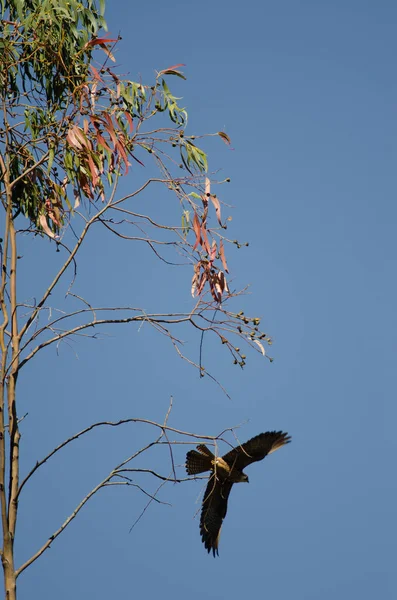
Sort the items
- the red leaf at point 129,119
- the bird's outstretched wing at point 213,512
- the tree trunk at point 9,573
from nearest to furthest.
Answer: the tree trunk at point 9,573, the red leaf at point 129,119, the bird's outstretched wing at point 213,512

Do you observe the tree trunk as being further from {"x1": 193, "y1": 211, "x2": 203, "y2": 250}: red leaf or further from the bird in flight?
{"x1": 193, "y1": 211, "x2": 203, "y2": 250}: red leaf

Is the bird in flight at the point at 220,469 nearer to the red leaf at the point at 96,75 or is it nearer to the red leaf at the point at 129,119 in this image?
the red leaf at the point at 129,119

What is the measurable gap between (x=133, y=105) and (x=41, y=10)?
0.60 m

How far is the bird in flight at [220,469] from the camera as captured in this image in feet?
12.8

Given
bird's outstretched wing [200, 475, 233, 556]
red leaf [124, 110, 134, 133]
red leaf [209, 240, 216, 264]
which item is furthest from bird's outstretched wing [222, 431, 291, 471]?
red leaf [124, 110, 134, 133]

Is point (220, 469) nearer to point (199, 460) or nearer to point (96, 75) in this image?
point (199, 460)

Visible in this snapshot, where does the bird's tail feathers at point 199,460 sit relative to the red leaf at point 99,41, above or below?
below

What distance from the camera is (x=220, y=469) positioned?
402 cm

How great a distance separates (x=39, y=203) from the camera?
465 centimetres

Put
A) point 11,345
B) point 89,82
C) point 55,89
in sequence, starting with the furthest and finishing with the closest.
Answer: point 55,89, point 89,82, point 11,345

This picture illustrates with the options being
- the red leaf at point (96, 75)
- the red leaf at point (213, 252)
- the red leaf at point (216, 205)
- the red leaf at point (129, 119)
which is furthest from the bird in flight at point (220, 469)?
the red leaf at point (96, 75)

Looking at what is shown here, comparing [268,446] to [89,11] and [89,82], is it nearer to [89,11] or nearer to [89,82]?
[89,82]

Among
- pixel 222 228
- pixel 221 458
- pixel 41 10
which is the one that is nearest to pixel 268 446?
pixel 221 458

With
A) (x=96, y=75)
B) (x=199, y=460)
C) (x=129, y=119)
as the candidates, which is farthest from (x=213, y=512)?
(x=96, y=75)
